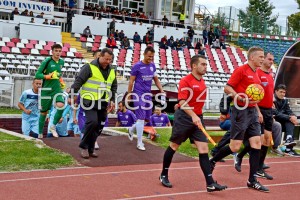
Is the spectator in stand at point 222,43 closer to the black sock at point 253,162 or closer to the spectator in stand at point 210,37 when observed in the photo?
the spectator in stand at point 210,37

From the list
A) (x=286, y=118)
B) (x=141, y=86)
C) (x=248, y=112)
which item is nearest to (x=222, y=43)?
(x=286, y=118)

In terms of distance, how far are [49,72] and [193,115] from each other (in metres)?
4.10

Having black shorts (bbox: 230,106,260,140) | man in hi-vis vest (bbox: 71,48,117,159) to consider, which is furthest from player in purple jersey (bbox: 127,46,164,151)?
black shorts (bbox: 230,106,260,140)

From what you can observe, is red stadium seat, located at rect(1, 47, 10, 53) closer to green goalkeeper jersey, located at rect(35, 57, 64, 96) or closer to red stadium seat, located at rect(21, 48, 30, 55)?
red stadium seat, located at rect(21, 48, 30, 55)

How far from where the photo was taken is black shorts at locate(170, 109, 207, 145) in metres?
7.70

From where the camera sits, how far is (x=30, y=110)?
11406 millimetres

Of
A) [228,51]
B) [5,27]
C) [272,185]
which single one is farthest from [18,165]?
[228,51]

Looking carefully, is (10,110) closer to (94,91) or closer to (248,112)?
(94,91)

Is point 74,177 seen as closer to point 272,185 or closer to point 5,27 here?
point 272,185

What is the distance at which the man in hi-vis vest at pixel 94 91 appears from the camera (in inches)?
360

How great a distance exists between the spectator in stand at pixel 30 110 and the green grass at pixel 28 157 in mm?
1240

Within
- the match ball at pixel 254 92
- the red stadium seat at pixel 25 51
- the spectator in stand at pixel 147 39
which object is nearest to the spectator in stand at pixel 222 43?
the spectator in stand at pixel 147 39

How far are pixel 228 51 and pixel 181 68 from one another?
330 inches

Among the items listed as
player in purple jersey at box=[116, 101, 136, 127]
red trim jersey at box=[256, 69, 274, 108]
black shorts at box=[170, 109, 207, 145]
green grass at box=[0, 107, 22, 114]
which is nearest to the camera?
black shorts at box=[170, 109, 207, 145]
